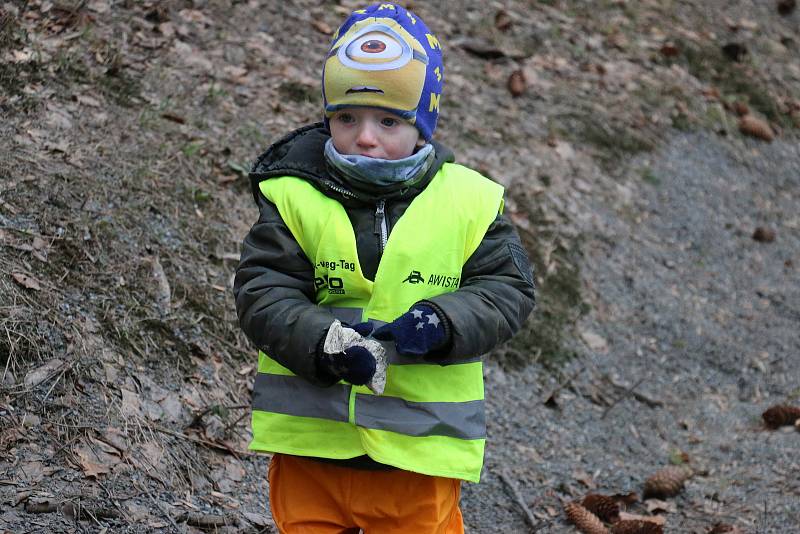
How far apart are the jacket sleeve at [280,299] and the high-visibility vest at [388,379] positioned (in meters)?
0.04

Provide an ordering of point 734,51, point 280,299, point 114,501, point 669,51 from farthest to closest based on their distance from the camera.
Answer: point 734,51
point 669,51
point 114,501
point 280,299

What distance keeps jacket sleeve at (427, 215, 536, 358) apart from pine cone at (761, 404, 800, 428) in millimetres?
2963

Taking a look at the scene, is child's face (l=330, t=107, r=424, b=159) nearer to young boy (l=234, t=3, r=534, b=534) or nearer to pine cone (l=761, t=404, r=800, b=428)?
young boy (l=234, t=3, r=534, b=534)

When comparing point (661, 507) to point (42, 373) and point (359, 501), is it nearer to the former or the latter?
point (359, 501)

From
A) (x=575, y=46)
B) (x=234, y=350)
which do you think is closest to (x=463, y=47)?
(x=575, y=46)

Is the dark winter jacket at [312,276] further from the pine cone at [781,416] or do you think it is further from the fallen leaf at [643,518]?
the pine cone at [781,416]

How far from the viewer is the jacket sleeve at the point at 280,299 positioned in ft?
7.99

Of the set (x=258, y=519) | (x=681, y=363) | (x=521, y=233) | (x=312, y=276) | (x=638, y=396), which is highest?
(x=312, y=276)

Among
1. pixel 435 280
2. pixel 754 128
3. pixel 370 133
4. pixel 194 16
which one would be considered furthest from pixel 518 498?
pixel 754 128

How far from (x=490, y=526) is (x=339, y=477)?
1.72 metres

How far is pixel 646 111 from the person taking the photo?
306 inches

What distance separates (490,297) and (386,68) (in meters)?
0.65

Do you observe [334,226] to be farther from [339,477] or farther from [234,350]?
[234,350]

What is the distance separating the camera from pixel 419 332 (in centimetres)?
241
